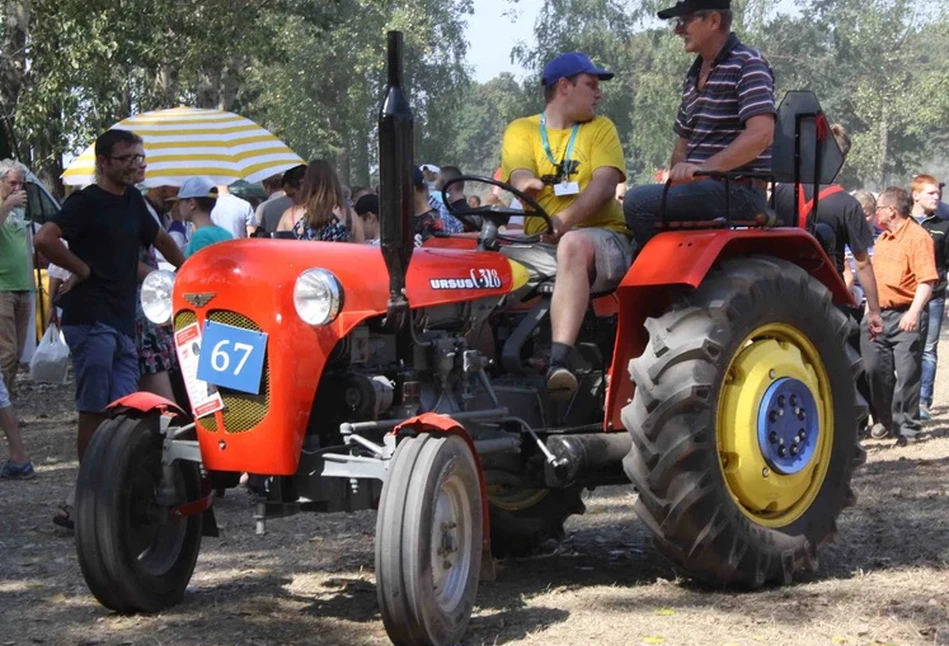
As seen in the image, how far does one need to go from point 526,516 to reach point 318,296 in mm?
2070

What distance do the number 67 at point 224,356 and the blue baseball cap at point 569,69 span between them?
6.89ft

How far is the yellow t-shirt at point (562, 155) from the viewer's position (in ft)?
21.6

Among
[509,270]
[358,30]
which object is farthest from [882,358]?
[358,30]

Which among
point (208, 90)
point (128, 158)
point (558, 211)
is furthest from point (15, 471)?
point (208, 90)

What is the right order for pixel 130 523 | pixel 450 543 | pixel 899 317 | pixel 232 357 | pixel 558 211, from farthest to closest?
pixel 899 317
pixel 558 211
pixel 130 523
pixel 232 357
pixel 450 543

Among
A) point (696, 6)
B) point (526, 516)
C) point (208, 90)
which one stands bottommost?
point (526, 516)

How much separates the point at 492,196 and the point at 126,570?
402 cm

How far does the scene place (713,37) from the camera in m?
6.48

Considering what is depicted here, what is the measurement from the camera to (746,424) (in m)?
6.04

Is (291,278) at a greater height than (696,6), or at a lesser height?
lesser

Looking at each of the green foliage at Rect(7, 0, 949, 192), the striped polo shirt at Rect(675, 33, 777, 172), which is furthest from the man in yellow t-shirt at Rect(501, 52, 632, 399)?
the green foliage at Rect(7, 0, 949, 192)

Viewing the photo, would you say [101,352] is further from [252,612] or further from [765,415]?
[765,415]

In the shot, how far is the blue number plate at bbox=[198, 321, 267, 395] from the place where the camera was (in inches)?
208

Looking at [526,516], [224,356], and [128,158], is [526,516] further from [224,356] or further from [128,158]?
[128,158]
